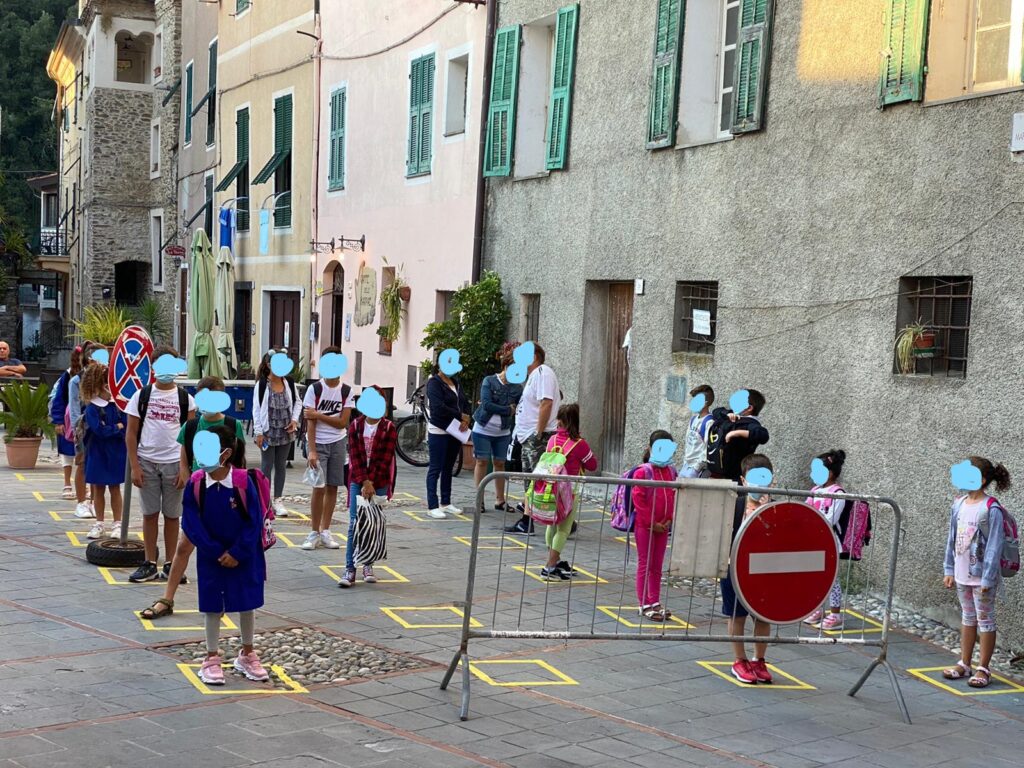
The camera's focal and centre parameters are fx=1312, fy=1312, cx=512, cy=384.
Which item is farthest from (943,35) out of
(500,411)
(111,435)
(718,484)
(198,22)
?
(198,22)

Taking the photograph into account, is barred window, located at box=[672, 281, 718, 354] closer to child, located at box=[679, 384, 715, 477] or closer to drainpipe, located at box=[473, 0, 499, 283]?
child, located at box=[679, 384, 715, 477]

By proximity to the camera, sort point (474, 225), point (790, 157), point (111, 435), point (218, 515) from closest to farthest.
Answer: point (218, 515)
point (111, 435)
point (790, 157)
point (474, 225)

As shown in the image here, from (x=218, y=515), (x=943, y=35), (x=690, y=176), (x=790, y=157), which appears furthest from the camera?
(x=690, y=176)

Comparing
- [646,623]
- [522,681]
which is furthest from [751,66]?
[522,681]

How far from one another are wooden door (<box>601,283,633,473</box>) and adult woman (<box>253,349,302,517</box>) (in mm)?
4081

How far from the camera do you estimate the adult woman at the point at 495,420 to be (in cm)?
1316

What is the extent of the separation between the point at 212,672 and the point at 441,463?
6.17 m

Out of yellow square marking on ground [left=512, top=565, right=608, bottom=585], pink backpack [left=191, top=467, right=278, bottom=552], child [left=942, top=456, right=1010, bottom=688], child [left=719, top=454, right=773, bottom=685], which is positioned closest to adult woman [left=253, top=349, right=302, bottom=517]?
yellow square marking on ground [left=512, top=565, right=608, bottom=585]

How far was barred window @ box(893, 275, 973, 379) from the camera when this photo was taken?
9.82m

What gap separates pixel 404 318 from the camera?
2005cm

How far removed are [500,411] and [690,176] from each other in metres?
3.03

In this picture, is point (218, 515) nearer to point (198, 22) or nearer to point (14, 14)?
point (198, 22)

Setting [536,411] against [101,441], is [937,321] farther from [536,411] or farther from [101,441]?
[101,441]

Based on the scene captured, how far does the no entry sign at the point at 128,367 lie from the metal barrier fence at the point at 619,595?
2.79 meters
